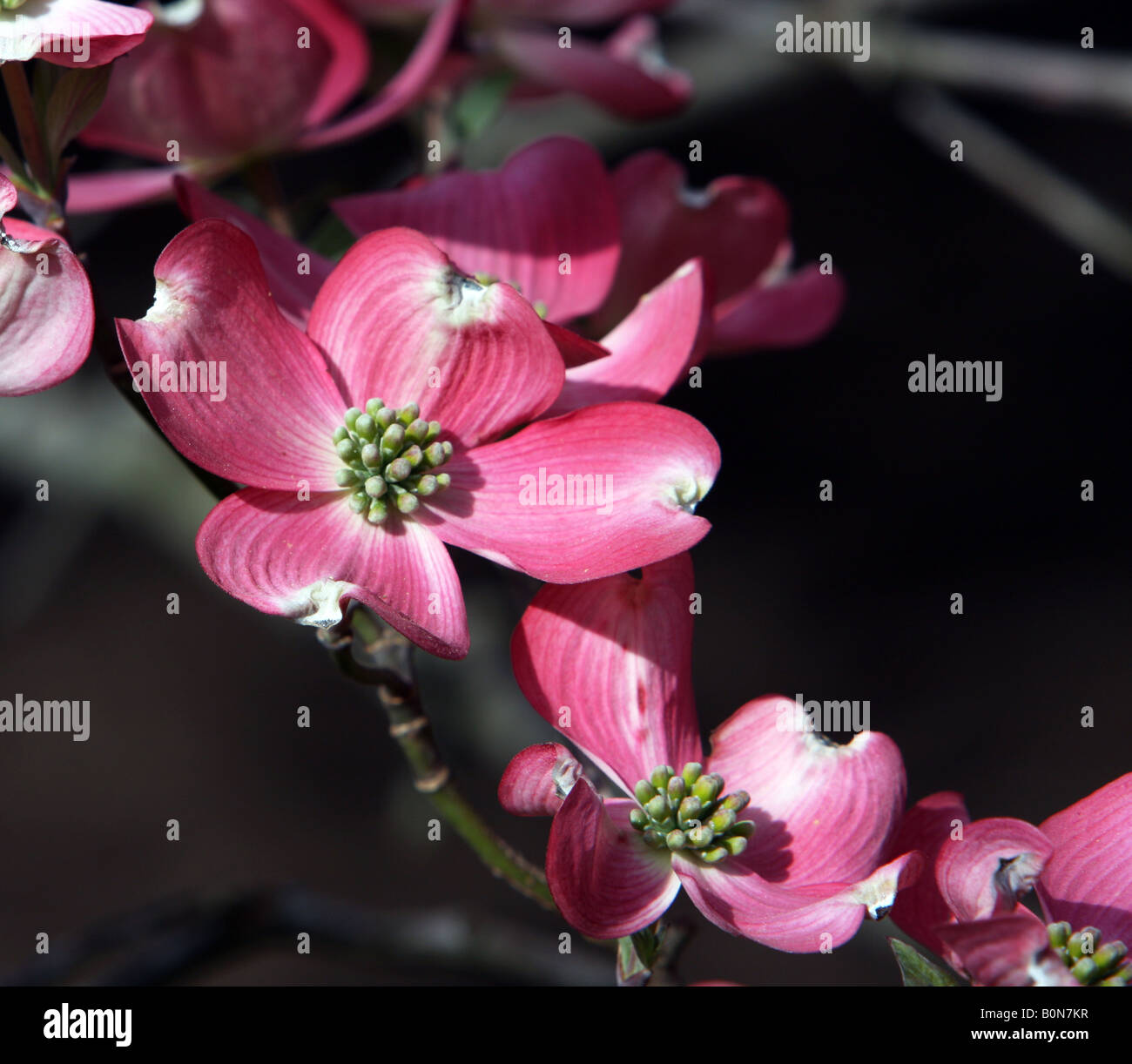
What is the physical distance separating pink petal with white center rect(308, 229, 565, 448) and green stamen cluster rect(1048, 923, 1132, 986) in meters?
0.30

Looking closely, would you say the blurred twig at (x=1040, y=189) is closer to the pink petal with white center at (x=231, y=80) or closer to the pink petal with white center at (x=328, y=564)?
the pink petal with white center at (x=231, y=80)

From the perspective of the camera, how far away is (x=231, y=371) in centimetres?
47

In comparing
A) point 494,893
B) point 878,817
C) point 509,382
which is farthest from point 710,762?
point 494,893

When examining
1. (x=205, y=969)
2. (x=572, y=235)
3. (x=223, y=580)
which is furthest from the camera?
(x=205, y=969)

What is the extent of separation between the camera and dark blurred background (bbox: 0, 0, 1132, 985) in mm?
2127

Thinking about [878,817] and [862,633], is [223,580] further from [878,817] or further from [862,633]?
[862,633]

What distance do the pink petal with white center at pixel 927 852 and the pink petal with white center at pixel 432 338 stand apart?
231 millimetres

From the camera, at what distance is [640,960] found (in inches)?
18.4

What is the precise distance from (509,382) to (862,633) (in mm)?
2115

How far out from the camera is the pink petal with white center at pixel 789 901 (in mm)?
422

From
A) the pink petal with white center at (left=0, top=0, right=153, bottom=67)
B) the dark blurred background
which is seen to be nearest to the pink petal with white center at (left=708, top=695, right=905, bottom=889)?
the pink petal with white center at (left=0, top=0, right=153, bottom=67)

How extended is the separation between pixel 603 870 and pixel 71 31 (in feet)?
1.21

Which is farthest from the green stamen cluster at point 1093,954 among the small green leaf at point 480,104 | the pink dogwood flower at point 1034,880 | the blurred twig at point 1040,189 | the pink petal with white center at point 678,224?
the blurred twig at point 1040,189

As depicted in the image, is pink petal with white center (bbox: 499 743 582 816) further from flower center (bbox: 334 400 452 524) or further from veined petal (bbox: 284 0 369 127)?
veined petal (bbox: 284 0 369 127)
